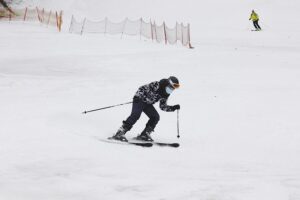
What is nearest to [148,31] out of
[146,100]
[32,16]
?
[32,16]

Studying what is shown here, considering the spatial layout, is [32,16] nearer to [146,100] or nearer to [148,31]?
[148,31]

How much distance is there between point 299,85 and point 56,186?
11.8 m

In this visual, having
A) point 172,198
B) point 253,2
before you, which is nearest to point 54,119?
point 172,198

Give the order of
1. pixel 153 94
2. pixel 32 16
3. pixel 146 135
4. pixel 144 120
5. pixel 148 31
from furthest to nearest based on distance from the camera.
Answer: pixel 32 16 < pixel 148 31 < pixel 144 120 < pixel 146 135 < pixel 153 94

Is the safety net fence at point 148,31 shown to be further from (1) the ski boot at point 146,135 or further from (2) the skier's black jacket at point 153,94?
(2) the skier's black jacket at point 153,94

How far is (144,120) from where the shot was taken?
11648 mm

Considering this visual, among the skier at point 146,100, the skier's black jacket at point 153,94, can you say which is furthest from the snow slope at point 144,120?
the skier's black jacket at point 153,94

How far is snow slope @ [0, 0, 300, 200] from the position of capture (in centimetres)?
668

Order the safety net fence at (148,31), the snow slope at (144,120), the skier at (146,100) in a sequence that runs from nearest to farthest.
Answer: the snow slope at (144,120)
the skier at (146,100)
the safety net fence at (148,31)

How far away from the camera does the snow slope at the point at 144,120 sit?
21.9 feet

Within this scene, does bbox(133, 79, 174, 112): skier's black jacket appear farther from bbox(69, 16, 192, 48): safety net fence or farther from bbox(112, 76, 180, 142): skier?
bbox(69, 16, 192, 48): safety net fence

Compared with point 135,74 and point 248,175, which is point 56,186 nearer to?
point 248,175

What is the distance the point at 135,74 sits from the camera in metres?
18.0

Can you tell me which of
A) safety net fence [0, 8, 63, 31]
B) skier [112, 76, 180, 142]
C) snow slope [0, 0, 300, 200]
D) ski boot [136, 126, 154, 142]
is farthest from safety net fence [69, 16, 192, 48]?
skier [112, 76, 180, 142]
